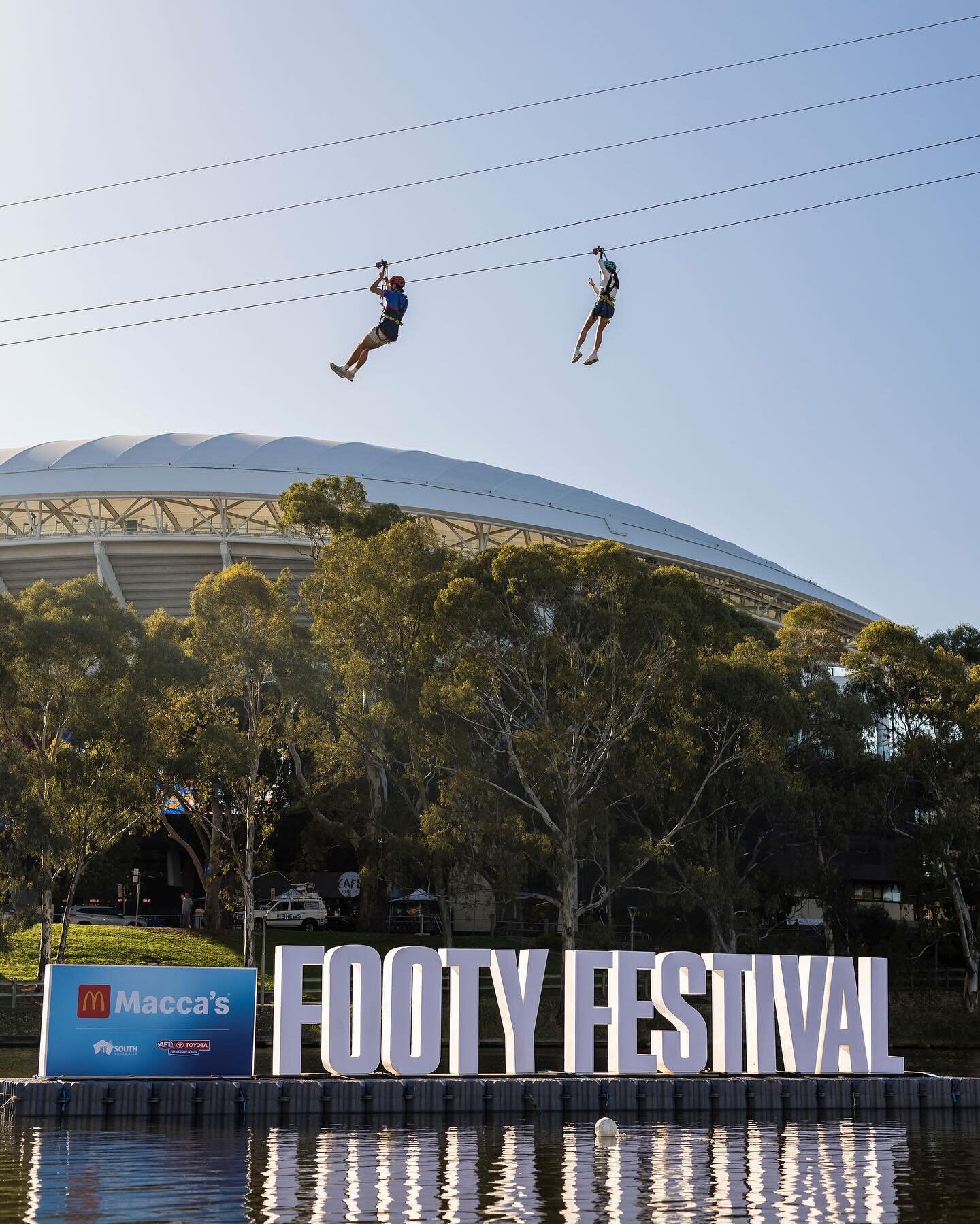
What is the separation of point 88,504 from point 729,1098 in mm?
52690

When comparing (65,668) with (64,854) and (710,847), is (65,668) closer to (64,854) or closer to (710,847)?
(64,854)

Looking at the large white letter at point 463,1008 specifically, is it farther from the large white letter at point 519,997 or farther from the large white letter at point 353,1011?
the large white letter at point 353,1011

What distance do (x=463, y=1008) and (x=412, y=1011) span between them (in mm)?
1080

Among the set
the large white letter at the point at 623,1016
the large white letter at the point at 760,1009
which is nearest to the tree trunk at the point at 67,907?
the large white letter at the point at 623,1016

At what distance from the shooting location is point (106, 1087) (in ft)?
85.4

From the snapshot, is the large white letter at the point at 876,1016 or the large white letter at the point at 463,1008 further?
the large white letter at the point at 876,1016

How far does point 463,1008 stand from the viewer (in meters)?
28.4

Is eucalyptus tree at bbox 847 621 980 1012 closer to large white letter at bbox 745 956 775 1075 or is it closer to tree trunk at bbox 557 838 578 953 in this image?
tree trunk at bbox 557 838 578 953

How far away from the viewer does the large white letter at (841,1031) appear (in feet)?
97.9

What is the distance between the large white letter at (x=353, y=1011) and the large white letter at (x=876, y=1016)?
9673mm

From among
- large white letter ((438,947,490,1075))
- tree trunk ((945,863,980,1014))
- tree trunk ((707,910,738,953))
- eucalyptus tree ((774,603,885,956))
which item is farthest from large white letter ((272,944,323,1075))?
tree trunk ((945,863,980,1014))

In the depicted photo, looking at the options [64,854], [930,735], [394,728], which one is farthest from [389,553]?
[930,735]

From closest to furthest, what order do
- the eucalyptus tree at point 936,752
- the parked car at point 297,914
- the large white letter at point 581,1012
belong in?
the large white letter at point 581,1012 < the eucalyptus tree at point 936,752 < the parked car at point 297,914

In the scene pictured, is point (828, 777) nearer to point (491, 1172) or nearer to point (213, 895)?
point (213, 895)
